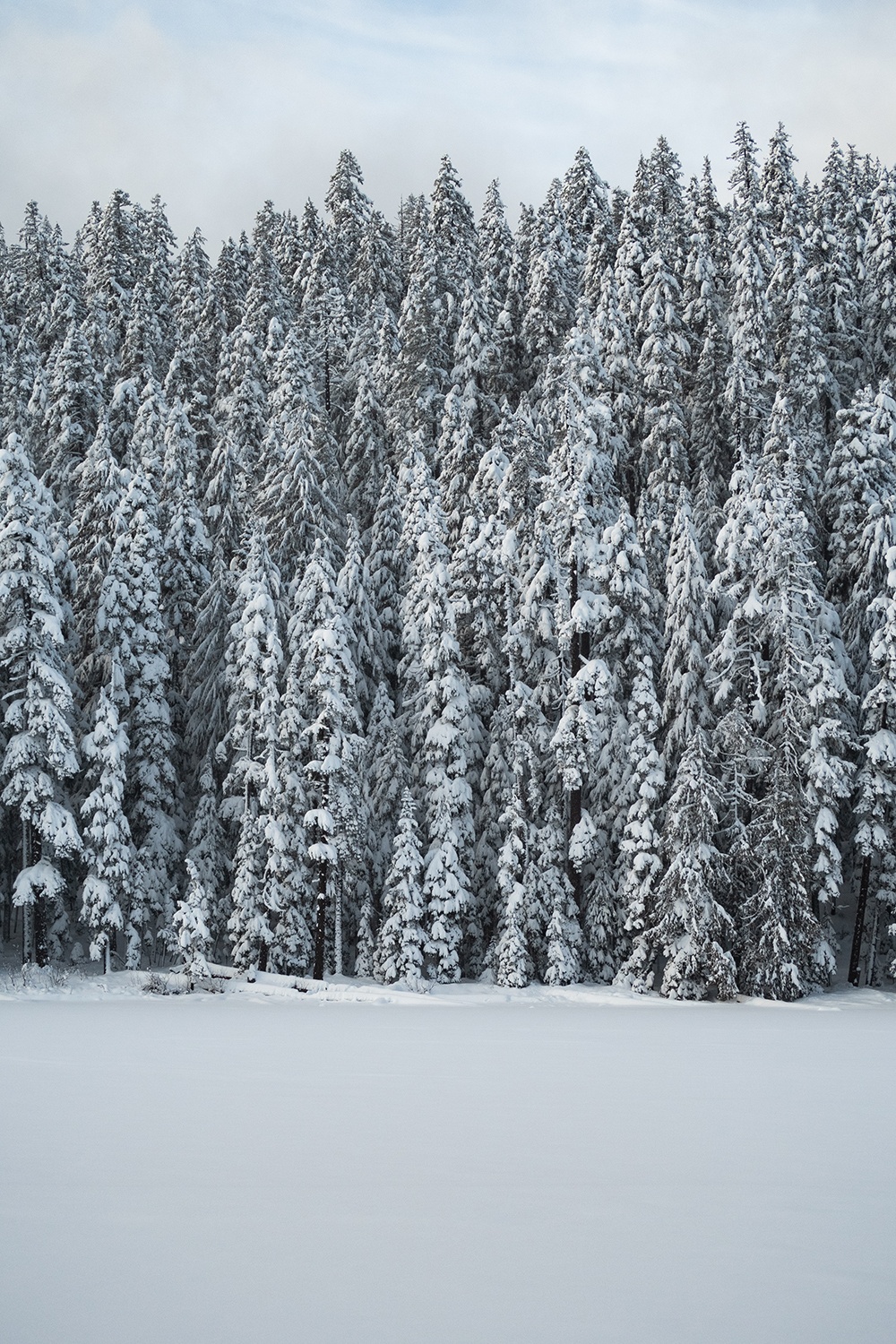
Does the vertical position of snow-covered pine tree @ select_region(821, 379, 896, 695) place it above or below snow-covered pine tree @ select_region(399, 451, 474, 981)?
above

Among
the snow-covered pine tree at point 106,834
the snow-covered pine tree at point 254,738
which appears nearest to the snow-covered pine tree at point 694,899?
the snow-covered pine tree at point 254,738

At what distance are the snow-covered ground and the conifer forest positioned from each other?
1703cm

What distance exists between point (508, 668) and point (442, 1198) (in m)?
31.3

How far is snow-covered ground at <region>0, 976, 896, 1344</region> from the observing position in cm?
644

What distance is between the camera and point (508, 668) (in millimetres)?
39719

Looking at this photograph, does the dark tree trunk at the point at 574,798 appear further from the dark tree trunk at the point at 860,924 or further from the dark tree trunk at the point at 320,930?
the dark tree trunk at the point at 860,924

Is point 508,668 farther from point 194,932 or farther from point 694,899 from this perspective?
point 194,932

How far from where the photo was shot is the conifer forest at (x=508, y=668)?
112 feet

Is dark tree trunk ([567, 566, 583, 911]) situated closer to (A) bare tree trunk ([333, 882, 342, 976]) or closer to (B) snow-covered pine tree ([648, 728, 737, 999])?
(B) snow-covered pine tree ([648, 728, 737, 999])

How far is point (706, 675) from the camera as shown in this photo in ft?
116

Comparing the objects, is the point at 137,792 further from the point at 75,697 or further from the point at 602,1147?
the point at 602,1147

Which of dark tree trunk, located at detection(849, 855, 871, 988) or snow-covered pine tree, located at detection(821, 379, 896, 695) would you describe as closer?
dark tree trunk, located at detection(849, 855, 871, 988)

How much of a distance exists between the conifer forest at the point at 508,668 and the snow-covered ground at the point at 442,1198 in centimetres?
1703

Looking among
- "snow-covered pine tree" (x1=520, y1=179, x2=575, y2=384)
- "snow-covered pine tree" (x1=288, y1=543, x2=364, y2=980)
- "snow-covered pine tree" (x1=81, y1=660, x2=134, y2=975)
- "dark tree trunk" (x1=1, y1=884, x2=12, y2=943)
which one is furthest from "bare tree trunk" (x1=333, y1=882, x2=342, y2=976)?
"snow-covered pine tree" (x1=520, y1=179, x2=575, y2=384)
